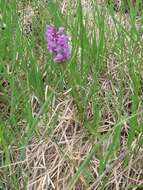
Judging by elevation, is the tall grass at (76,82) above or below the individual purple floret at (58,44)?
below

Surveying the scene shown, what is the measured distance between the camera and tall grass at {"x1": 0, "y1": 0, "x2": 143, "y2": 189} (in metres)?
1.34

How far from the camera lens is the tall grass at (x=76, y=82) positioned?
1.34m

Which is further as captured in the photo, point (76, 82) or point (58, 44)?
point (76, 82)

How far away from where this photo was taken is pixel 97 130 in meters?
1.43

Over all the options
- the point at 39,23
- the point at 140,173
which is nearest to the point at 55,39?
the point at 140,173

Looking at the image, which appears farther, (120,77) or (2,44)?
(2,44)

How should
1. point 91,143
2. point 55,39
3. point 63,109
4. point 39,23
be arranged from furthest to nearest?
point 39,23 < point 63,109 < point 91,143 < point 55,39

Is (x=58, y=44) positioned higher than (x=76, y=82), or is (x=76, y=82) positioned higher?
(x=58, y=44)

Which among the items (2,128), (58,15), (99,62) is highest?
(58,15)

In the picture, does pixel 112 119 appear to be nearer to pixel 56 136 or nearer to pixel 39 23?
pixel 56 136

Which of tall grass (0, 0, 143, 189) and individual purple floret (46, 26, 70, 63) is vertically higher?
individual purple floret (46, 26, 70, 63)

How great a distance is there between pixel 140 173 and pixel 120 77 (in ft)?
1.11

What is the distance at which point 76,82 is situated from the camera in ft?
4.80

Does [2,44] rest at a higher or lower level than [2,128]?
higher
